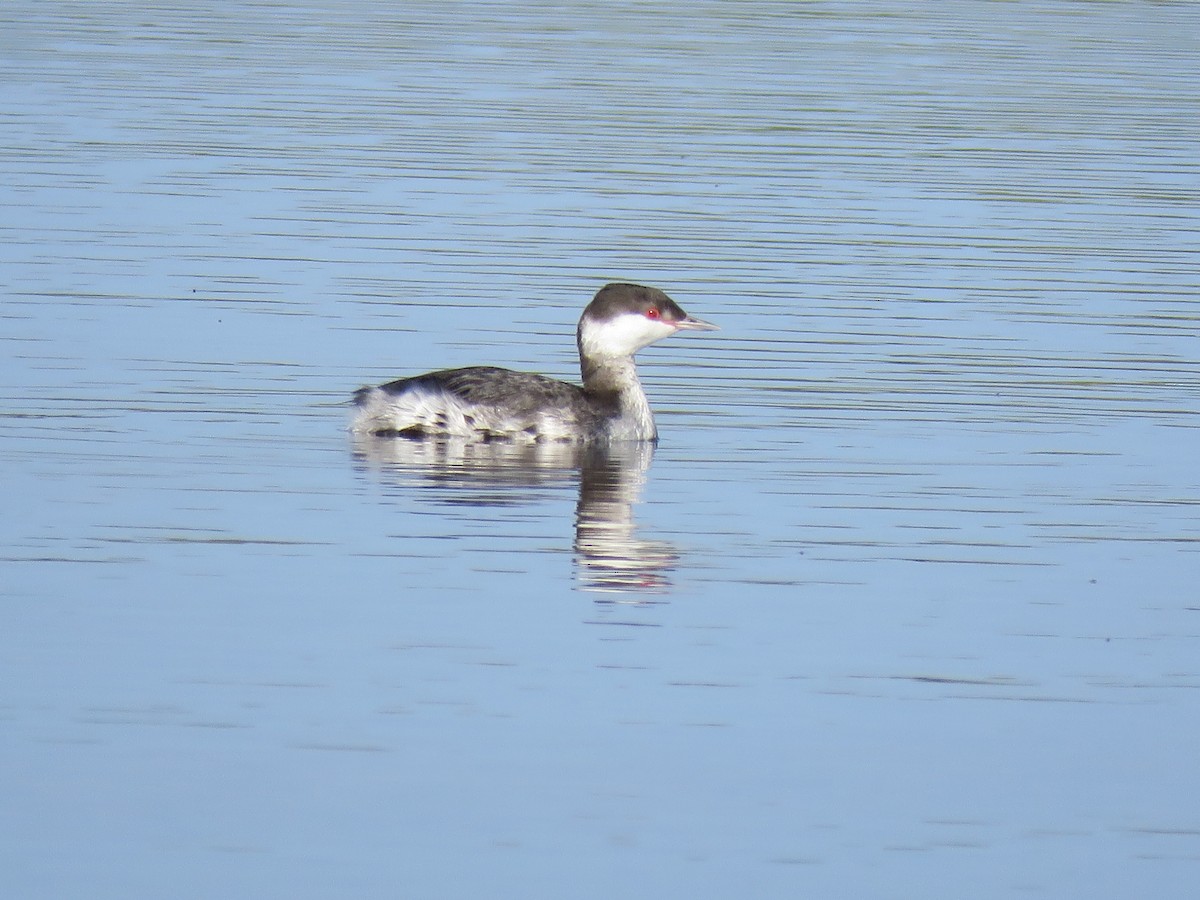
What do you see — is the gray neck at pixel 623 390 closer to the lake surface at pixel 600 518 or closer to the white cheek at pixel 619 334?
the white cheek at pixel 619 334

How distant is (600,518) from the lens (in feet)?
40.8

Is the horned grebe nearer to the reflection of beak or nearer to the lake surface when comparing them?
the lake surface

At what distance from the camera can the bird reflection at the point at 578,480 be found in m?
11.3

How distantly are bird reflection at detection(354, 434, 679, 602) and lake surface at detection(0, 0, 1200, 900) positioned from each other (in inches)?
1.7

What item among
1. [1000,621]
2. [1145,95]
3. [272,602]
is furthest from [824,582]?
[1145,95]

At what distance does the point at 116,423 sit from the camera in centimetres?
1421

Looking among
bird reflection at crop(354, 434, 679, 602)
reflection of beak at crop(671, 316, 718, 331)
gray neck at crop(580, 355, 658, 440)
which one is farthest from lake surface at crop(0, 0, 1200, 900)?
reflection of beak at crop(671, 316, 718, 331)

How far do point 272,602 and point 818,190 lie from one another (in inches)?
589

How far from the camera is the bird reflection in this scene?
11.3 metres

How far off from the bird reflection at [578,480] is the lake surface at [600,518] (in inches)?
1.7

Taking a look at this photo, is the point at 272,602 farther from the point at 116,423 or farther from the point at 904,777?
the point at 116,423

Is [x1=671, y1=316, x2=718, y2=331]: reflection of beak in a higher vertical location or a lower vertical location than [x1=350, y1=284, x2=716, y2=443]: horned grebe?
higher

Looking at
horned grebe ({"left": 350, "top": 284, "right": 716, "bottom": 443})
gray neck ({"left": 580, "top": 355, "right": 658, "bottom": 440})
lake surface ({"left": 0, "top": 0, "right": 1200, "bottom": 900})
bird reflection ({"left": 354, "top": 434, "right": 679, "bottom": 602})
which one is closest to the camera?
lake surface ({"left": 0, "top": 0, "right": 1200, "bottom": 900})

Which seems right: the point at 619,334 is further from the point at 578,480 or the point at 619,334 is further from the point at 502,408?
the point at 578,480
